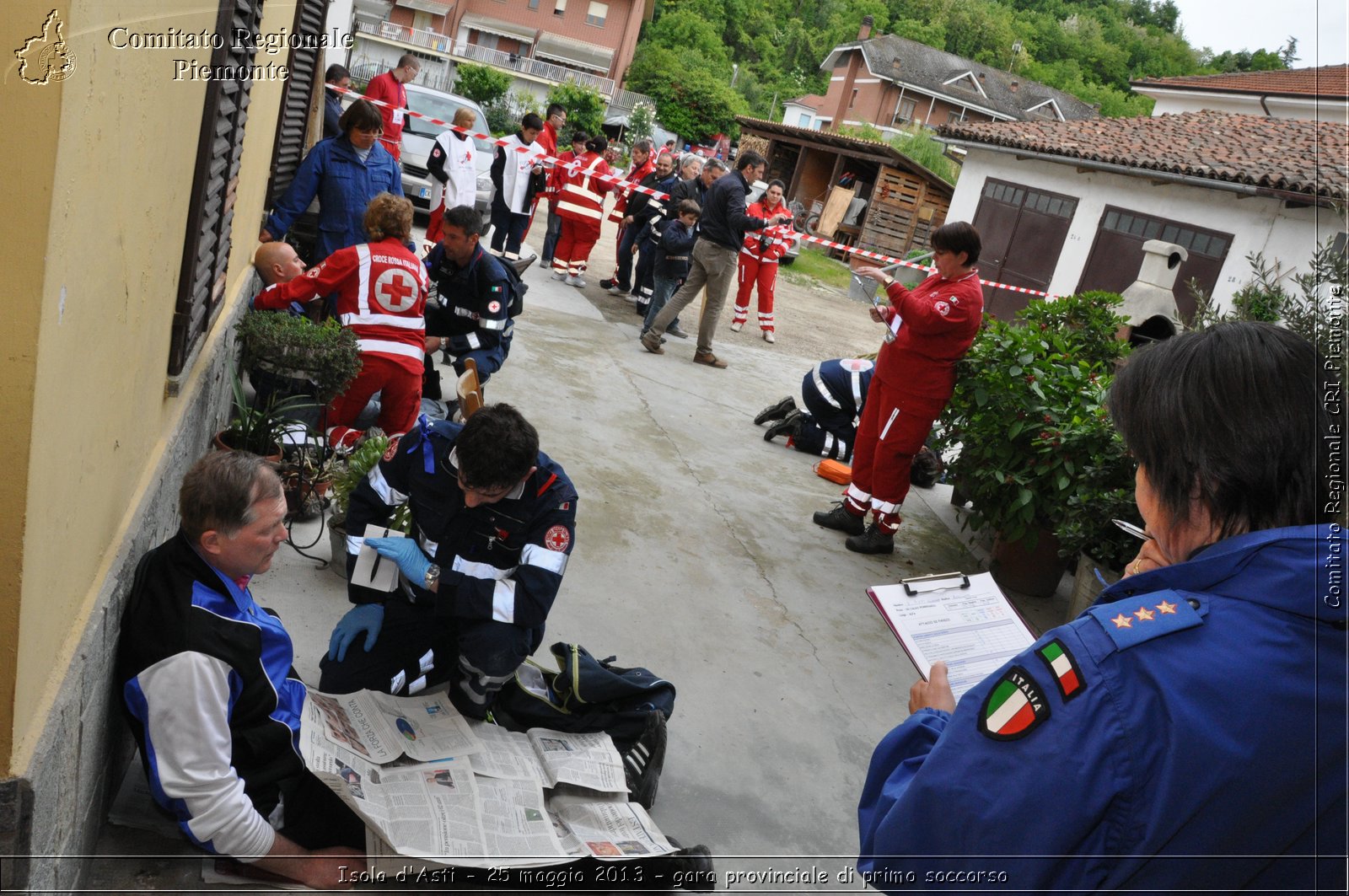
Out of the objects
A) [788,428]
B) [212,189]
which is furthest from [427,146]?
[212,189]

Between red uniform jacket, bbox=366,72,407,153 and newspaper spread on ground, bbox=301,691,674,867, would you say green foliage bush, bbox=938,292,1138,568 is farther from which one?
red uniform jacket, bbox=366,72,407,153

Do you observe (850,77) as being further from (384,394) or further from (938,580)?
(938,580)

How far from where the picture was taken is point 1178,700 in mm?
1333

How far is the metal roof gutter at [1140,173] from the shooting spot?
13.8 m

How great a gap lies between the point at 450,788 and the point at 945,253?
434cm

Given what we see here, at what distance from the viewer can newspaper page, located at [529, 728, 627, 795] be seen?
3219 millimetres

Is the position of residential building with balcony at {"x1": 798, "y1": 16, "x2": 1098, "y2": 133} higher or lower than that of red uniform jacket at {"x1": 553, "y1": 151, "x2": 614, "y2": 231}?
higher

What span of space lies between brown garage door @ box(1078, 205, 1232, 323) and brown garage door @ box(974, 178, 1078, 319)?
39.2 inches

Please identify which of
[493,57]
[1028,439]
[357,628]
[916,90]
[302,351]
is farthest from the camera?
[493,57]

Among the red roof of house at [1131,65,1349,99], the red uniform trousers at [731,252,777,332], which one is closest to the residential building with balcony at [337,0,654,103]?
the red roof of house at [1131,65,1349,99]

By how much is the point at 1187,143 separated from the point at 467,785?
60.1ft

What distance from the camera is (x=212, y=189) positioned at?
3.53m

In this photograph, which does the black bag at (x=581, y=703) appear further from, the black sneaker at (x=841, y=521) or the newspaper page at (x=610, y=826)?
the black sneaker at (x=841, y=521)

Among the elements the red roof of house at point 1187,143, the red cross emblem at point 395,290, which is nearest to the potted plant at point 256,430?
the red cross emblem at point 395,290
